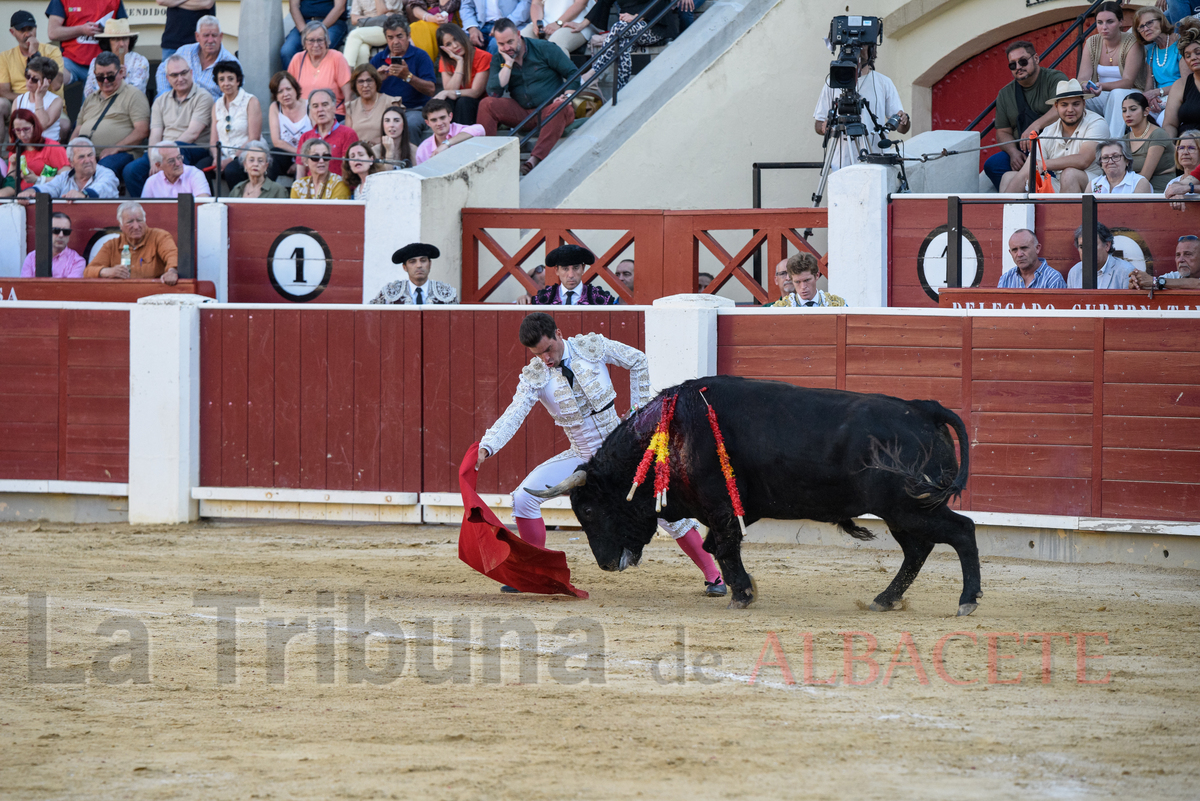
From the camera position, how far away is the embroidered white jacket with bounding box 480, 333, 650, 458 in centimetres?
630

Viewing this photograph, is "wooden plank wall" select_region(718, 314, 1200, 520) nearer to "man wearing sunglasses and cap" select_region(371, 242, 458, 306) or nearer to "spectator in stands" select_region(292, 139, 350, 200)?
"man wearing sunglasses and cap" select_region(371, 242, 458, 306)

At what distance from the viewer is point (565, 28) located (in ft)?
38.7

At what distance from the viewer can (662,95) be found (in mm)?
10938

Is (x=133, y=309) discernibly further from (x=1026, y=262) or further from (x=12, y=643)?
(x=1026, y=262)

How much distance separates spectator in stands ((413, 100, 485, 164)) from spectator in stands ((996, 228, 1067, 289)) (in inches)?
164

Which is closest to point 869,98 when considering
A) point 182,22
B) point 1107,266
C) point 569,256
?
point 1107,266

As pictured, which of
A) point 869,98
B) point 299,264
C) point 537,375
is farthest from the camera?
point 299,264

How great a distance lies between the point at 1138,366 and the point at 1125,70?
273cm

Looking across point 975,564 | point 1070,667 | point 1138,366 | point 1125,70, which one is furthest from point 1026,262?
point 1070,667

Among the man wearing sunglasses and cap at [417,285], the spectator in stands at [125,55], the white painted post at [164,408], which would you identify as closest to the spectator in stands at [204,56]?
the spectator in stands at [125,55]

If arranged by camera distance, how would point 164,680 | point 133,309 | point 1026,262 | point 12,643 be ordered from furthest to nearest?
point 133,309, point 1026,262, point 12,643, point 164,680

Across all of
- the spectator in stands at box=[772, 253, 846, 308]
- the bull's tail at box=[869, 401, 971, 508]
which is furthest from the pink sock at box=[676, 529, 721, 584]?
the spectator in stands at box=[772, 253, 846, 308]

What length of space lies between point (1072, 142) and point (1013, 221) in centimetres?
59

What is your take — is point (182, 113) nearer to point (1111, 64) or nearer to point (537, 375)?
point (537, 375)
